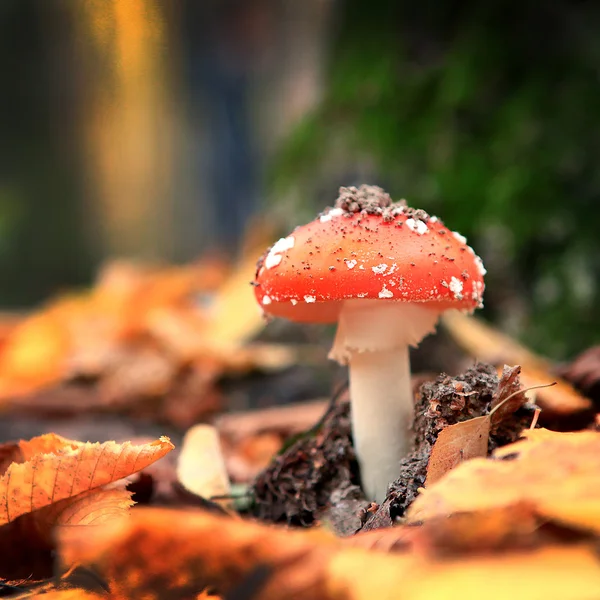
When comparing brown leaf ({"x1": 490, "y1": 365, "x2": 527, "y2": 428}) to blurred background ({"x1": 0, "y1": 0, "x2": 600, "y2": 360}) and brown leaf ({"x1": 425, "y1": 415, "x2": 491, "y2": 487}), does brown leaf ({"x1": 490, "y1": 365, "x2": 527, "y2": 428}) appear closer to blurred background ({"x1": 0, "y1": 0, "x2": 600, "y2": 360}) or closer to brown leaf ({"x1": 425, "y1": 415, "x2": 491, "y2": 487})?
brown leaf ({"x1": 425, "y1": 415, "x2": 491, "y2": 487})

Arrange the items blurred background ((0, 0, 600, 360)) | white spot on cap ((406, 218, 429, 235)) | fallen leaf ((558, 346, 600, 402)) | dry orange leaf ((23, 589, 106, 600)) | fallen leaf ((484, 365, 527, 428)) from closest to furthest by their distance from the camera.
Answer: dry orange leaf ((23, 589, 106, 600)) → fallen leaf ((484, 365, 527, 428)) → white spot on cap ((406, 218, 429, 235)) → fallen leaf ((558, 346, 600, 402)) → blurred background ((0, 0, 600, 360))

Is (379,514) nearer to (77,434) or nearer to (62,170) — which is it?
(77,434)

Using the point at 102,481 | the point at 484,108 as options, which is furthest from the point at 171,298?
the point at 102,481

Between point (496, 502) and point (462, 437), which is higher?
point (462, 437)

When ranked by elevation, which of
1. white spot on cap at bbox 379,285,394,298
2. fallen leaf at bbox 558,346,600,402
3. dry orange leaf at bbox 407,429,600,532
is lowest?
dry orange leaf at bbox 407,429,600,532

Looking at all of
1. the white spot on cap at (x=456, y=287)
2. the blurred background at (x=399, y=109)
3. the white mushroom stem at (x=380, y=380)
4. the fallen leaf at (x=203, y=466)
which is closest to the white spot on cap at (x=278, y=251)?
the white mushroom stem at (x=380, y=380)

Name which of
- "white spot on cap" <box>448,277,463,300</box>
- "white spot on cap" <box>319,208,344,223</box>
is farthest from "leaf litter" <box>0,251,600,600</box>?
"white spot on cap" <box>319,208,344,223</box>

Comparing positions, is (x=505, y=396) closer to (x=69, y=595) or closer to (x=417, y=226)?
(x=417, y=226)
